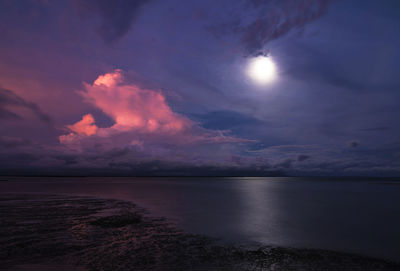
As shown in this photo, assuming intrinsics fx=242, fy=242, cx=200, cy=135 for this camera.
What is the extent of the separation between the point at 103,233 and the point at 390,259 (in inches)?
916

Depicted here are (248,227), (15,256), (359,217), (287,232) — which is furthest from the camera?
(359,217)

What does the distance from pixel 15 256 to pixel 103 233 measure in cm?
730

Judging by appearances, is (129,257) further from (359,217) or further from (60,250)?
(359,217)

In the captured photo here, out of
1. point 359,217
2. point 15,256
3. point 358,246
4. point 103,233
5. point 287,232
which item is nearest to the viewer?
point 15,256

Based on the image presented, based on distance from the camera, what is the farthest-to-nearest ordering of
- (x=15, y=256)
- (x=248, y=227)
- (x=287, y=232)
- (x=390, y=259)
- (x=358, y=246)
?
1. (x=248, y=227)
2. (x=287, y=232)
3. (x=358, y=246)
4. (x=390, y=259)
5. (x=15, y=256)

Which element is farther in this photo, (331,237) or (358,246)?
(331,237)

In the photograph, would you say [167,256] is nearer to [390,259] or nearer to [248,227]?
[248,227]

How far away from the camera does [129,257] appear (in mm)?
16422

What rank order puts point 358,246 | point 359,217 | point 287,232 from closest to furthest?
1. point 358,246
2. point 287,232
3. point 359,217

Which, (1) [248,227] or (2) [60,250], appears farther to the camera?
(1) [248,227]

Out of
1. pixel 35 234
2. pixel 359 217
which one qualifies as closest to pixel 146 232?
pixel 35 234

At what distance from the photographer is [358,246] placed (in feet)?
68.4

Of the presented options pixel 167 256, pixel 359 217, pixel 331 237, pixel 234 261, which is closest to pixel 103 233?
pixel 167 256

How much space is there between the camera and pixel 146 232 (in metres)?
23.7
